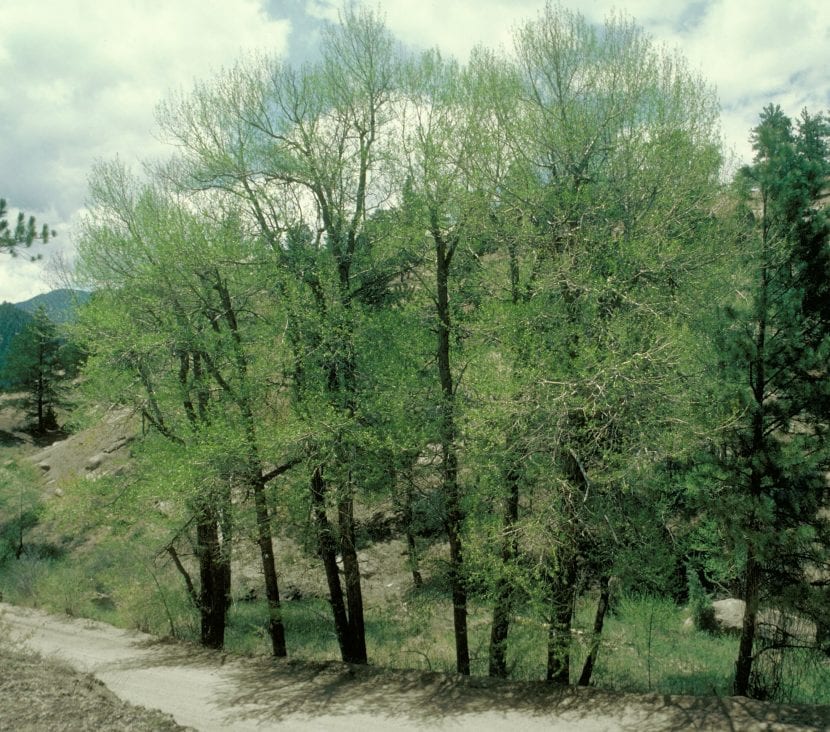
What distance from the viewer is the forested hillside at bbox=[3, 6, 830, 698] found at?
9.48 metres

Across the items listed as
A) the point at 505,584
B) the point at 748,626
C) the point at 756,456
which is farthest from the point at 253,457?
the point at 748,626

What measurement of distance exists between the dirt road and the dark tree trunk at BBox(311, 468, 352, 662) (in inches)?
41.3

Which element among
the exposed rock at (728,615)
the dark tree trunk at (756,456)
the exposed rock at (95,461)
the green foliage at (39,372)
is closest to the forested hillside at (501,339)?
the dark tree trunk at (756,456)

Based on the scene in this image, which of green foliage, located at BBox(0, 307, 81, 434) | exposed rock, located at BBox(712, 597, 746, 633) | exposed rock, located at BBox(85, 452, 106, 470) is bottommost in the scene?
exposed rock, located at BBox(712, 597, 746, 633)

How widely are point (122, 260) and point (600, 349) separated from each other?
11.2 m

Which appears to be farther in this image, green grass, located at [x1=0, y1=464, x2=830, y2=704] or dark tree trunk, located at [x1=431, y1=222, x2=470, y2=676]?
dark tree trunk, located at [x1=431, y1=222, x2=470, y2=676]

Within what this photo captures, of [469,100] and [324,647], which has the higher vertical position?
[469,100]

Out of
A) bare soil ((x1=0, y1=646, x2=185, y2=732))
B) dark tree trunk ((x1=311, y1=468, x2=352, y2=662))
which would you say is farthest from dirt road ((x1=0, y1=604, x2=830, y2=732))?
bare soil ((x1=0, y1=646, x2=185, y2=732))

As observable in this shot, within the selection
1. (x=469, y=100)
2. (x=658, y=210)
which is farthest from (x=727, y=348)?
(x=469, y=100)

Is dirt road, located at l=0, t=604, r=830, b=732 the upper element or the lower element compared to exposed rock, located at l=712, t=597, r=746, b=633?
upper

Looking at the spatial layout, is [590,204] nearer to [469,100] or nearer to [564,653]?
[469,100]

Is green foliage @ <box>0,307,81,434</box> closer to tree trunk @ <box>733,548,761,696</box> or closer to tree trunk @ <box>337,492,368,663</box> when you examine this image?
tree trunk @ <box>337,492,368,663</box>

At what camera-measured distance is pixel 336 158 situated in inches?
528

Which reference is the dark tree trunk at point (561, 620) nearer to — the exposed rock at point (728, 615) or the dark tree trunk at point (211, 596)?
the dark tree trunk at point (211, 596)
